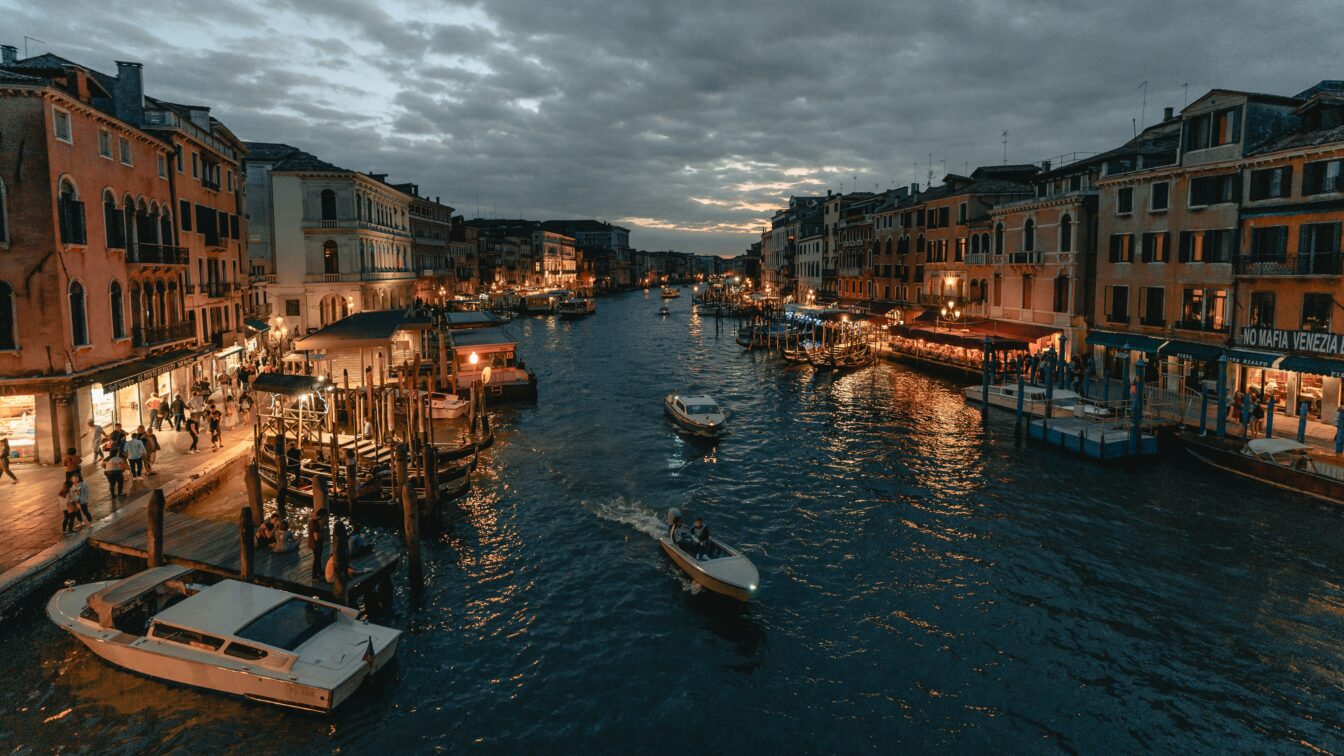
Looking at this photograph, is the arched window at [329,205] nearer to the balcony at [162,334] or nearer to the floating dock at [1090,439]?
the balcony at [162,334]

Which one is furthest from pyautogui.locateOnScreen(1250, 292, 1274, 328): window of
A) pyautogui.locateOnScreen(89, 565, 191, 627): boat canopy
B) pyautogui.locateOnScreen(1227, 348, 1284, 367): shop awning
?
pyautogui.locateOnScreen(89, 565, 191, 627): boat canopy

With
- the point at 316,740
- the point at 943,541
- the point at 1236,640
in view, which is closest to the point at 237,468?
the point at 316,740

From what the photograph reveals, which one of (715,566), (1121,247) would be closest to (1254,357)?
(1121,247)

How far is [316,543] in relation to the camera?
60.8 feet

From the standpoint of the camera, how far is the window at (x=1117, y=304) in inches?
1615

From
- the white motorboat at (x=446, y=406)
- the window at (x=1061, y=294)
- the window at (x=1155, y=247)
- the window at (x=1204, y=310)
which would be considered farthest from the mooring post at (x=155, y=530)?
the window at (x=1061, y=294)

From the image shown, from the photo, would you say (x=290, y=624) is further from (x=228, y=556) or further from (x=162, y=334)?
(x=162, y=334)

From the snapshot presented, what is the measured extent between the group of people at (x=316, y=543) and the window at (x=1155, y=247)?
129 ft

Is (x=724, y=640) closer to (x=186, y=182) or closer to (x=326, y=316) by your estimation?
(x=186, y=182)

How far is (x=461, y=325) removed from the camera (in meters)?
55.7

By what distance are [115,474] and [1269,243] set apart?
44.5 metres

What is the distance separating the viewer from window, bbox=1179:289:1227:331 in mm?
34875

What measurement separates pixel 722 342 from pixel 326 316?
42.3 metres

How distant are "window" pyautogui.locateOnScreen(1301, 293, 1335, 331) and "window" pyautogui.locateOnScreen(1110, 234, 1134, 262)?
1023 cm
